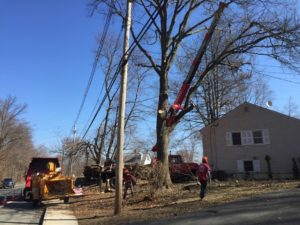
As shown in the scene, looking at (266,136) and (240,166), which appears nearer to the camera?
(266,136)

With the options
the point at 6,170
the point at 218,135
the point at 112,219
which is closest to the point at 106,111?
the point at 218,135

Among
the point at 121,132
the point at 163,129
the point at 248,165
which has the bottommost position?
the point at 248,165

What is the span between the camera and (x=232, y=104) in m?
45.2

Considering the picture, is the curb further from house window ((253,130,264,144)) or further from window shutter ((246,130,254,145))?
house window ((253,130,264,144))

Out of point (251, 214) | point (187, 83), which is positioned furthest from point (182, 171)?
point (251, 214)

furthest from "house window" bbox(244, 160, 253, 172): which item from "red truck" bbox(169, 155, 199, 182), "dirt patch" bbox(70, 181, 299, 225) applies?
"dirt patch" bbox(70, 181, 299, 225)

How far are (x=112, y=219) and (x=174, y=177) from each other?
14277mm

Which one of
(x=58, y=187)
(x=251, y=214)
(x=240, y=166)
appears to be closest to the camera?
(x=251, y=214)

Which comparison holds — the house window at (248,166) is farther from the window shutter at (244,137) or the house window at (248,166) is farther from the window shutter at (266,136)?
the window shutter at (266,136)

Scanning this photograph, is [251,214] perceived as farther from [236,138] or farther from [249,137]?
[236,138]

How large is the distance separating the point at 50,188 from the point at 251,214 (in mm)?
13277

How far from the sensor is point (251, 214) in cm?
1188

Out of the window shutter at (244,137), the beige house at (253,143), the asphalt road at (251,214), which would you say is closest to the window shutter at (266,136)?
the beige house at (253,143)

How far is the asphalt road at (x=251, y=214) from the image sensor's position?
1095 centimetres
